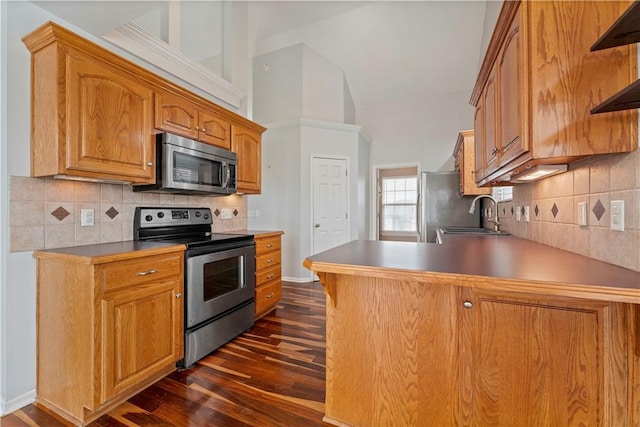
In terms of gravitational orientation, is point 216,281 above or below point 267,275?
above

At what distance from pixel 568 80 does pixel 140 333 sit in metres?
2.46

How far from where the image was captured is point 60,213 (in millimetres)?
1794

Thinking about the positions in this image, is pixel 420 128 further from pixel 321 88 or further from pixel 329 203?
pixel 329 203

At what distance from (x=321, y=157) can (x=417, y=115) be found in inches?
92.3

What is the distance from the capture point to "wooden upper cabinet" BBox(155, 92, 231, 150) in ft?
7.09

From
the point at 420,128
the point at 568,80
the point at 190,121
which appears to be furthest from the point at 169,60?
the point at 420,128

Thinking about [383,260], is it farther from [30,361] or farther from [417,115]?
[417,115]

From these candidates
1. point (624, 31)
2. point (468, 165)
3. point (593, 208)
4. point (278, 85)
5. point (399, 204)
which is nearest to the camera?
point (624, 31)

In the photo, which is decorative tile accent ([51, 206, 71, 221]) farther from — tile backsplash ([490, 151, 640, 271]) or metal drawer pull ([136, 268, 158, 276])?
tile backsplash ([490, 151, 640, 271])

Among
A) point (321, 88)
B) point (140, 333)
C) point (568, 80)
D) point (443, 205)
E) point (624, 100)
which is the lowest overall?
point (140, 333)

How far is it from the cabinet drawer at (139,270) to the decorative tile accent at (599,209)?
232 centimetres

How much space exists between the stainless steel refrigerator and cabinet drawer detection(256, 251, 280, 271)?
211 centimetres

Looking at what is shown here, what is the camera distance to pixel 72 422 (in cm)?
155

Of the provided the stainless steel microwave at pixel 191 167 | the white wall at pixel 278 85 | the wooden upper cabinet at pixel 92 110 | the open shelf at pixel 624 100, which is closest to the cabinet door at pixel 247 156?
the stainless steel microwave at pixel 191 167
